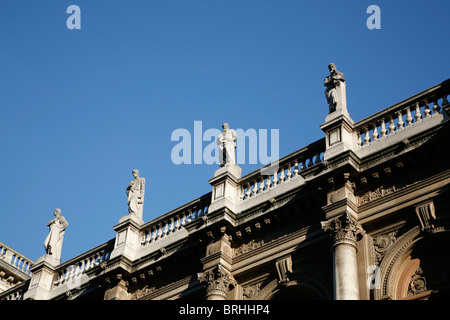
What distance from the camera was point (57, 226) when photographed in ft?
110

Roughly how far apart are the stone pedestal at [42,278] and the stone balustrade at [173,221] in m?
4.90

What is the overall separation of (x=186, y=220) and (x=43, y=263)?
723 centimetres

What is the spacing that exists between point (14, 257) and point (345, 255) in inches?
959

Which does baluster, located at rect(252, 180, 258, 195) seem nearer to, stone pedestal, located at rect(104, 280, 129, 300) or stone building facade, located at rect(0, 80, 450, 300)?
stone building facade, located at rect(0, 80, 450, 300)

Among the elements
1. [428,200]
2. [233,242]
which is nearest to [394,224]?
[428,200]

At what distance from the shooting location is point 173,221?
94.1 ft

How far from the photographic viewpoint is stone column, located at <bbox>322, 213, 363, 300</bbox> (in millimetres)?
20812

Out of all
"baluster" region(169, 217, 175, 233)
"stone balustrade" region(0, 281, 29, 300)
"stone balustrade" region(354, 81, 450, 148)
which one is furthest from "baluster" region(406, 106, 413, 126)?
"stone balustrade" region(0, 281, 29, 300)

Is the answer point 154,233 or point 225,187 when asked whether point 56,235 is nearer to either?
point 154,233

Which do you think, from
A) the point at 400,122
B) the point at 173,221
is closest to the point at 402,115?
the point at 400,122

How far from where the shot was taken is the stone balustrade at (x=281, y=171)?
25203 mm
